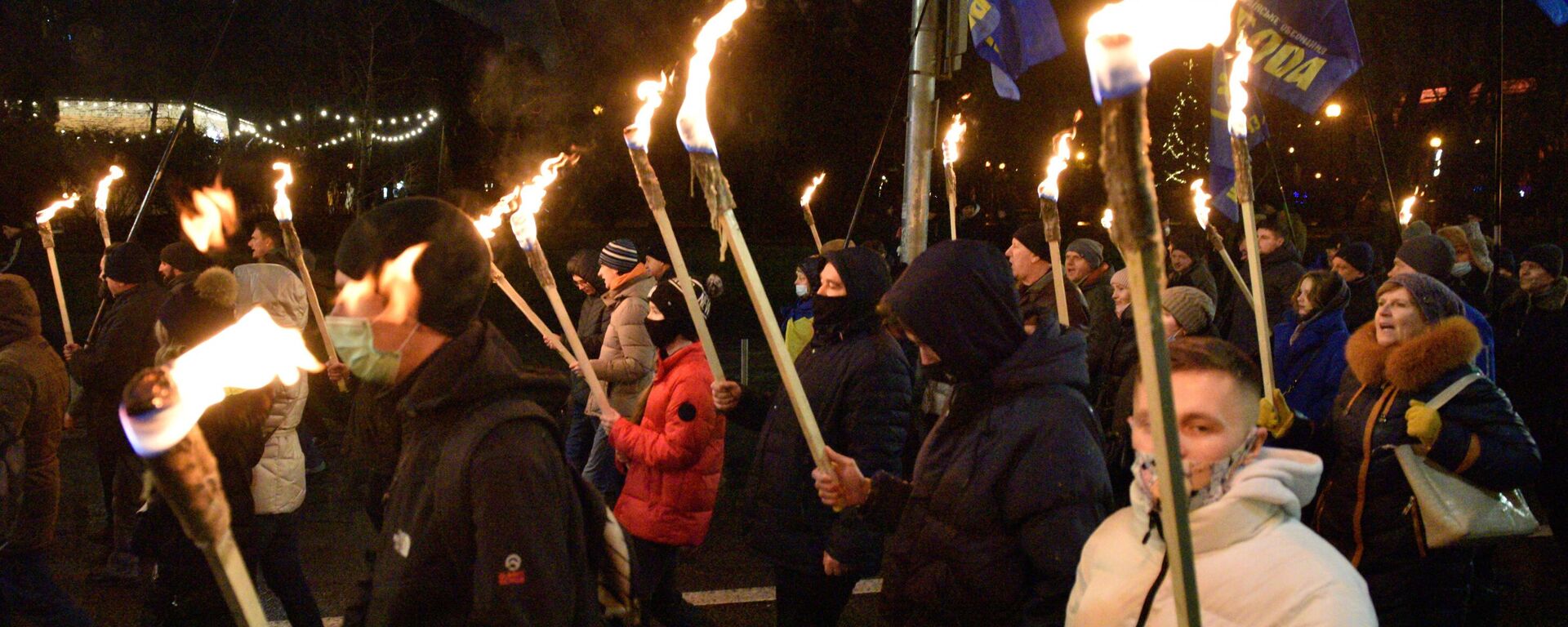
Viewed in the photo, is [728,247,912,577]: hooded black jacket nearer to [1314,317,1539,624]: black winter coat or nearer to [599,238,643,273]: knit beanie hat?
[1314,317,1539,624]: black winter coat

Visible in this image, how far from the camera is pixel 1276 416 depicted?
151 inches

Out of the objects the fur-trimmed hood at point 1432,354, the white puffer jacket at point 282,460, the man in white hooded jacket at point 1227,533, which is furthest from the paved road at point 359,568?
the man in white hooded jacket at point 1227,533

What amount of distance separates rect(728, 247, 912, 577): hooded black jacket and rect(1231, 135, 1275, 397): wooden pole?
125 cm

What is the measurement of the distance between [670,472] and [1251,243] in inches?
93.2

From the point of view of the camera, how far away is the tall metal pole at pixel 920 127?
7.38 metres

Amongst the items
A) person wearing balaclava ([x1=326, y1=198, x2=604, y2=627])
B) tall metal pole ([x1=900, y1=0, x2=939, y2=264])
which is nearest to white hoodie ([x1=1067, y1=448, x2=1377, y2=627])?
person wearing balaclava ([x1=326, y1=198, x2=604, y2=627])

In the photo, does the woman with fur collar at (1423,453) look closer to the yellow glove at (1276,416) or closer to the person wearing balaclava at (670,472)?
the yellow glove at (1276,416)

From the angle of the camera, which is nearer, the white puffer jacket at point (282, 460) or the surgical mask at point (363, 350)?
the surgical mask at point (363, 350)

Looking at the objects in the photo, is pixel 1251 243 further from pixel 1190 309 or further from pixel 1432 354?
pixel 1190 309

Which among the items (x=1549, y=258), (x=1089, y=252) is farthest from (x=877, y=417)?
(x=1549, y=258)

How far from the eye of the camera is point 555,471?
2150 millimetres

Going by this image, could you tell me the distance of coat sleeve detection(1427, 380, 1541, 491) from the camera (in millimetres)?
3461

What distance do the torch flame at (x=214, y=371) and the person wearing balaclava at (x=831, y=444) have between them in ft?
6.70

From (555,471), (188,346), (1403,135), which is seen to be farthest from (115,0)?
(1403,135)
